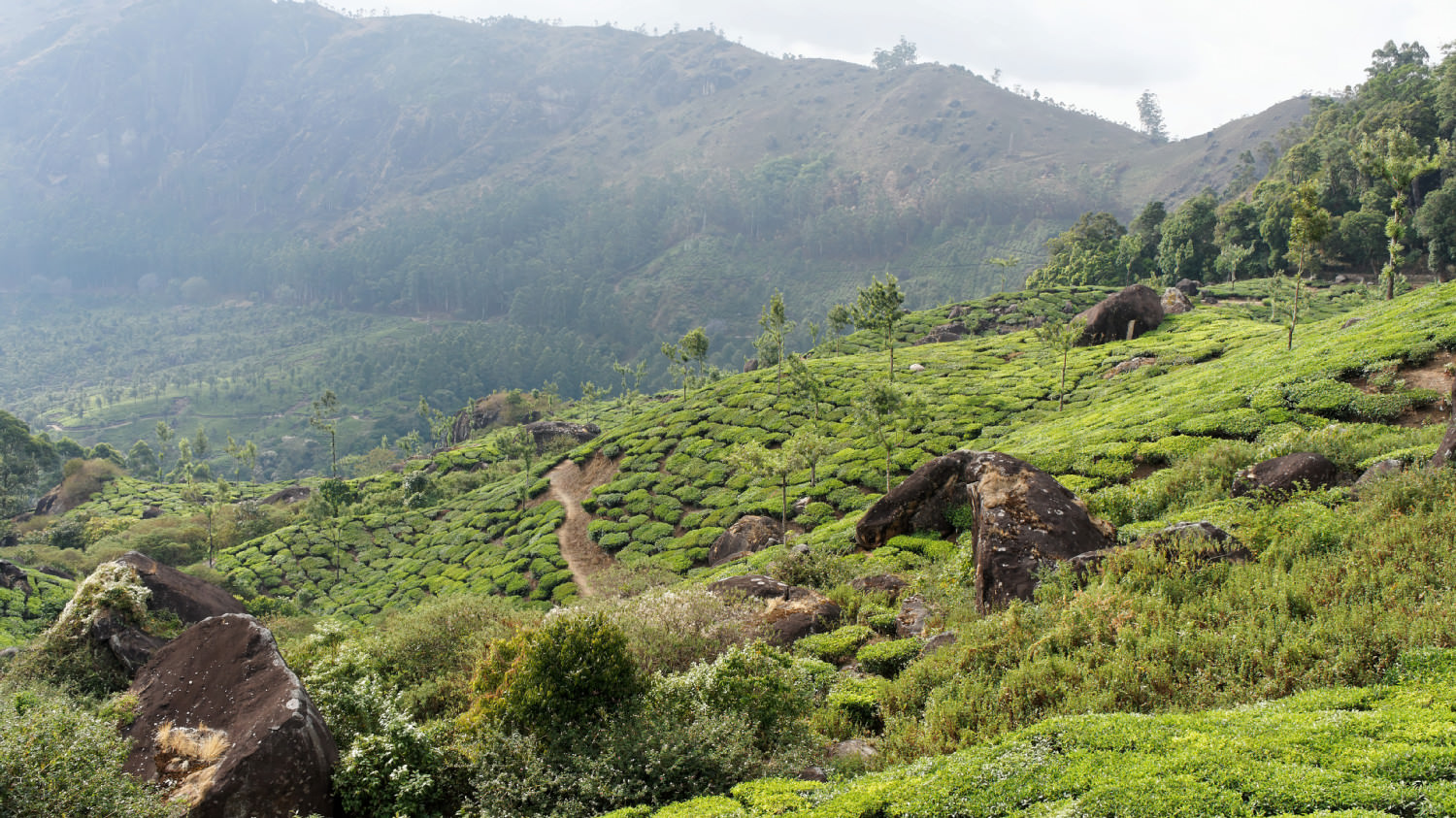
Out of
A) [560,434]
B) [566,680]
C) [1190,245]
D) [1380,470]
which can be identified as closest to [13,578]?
[560,434]

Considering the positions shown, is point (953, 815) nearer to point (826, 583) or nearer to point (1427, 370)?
point (826, 583)

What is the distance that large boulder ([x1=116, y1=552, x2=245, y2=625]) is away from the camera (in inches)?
776

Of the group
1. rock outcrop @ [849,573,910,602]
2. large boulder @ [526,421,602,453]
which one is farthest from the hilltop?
large boulder @ [526,421,602,453]

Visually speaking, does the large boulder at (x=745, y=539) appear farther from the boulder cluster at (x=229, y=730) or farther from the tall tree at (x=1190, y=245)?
the tall tree at (x=1190, y=245)

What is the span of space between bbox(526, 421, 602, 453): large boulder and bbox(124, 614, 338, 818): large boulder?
51084mm

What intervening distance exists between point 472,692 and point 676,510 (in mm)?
27132

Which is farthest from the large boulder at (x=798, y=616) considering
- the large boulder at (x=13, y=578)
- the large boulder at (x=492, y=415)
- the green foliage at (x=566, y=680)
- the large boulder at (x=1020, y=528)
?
the large boulder at (x=492, y=415)

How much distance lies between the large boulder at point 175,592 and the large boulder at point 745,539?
18.0 metres

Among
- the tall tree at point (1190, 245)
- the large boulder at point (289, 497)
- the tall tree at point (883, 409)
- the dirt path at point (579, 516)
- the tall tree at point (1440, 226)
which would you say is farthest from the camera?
the tall tree at point (1190, 245)

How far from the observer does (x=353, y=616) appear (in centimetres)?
4059

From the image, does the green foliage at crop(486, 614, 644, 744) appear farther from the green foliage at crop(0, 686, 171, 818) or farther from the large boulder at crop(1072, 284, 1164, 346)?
the large boulder at crop(1072, 284, 1164, 346)

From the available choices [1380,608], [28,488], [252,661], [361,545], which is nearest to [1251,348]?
[1380,608]

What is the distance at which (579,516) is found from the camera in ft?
144

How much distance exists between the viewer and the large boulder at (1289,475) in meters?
15.3
